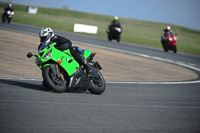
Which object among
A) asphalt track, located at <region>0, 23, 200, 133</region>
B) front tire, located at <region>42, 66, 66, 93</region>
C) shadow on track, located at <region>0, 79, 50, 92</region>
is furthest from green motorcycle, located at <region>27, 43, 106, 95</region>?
shadow on track, located at <region>0, 79, 50, 92</region>

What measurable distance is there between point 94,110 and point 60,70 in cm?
155

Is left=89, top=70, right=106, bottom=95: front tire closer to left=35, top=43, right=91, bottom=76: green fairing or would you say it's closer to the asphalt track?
the asphalt track

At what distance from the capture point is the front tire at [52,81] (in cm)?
768

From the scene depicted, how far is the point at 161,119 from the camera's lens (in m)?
6.76

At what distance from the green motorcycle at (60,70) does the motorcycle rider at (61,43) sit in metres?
0.09

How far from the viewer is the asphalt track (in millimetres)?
5562

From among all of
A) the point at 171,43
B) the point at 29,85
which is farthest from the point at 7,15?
the point at 29,85

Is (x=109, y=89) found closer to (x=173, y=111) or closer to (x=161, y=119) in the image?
(x=173, y=111)

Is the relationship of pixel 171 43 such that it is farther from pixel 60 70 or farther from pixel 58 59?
pixel 58 59

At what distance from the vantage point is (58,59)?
7.89m

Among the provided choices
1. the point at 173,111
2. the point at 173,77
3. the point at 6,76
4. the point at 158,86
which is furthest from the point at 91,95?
the point at 173,77

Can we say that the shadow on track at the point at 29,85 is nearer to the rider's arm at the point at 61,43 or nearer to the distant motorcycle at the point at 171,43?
the rider's arm at the point at 61,43

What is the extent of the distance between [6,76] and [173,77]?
6908 millimetres

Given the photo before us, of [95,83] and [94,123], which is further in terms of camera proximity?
[95,83]
